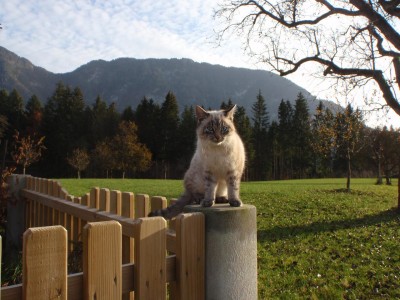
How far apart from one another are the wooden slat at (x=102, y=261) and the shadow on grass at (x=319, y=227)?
22.1ft

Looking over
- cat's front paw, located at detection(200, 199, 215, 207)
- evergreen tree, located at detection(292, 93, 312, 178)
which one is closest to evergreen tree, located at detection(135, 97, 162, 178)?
evergreen tree, located at detection(292, 93, 312, 178)

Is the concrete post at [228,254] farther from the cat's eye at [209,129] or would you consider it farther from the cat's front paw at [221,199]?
the cat's eye at [209,129]

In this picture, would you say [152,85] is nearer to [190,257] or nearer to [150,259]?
[190,257]

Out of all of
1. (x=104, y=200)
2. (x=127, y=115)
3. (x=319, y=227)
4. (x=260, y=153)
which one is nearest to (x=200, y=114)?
(x=104, y=200)

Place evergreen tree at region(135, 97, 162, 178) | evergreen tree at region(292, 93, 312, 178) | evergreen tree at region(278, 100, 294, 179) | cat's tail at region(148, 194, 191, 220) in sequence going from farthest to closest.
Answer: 1. evergreen tree at region(278, 100, 294, 179)
2. evergreen tree at region(292, 93, 312, 178)
3. evergreen tree at region(135, 97, 162, 178)
4. cat's tail at region(148, 194, 191, 220)

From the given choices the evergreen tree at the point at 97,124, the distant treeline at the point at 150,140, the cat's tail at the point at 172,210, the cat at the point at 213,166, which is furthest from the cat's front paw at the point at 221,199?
the evergreen tree at the point at 97,124

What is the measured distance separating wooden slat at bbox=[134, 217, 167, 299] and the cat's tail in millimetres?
785

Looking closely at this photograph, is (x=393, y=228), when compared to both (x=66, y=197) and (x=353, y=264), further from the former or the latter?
(x=66, y=197)

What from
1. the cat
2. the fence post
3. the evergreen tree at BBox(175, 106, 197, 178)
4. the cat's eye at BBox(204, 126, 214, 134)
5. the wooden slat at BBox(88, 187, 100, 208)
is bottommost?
the fence post

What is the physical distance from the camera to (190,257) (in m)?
1.92

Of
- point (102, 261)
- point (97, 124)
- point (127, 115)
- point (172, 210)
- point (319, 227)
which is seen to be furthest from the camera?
point (127, 115)

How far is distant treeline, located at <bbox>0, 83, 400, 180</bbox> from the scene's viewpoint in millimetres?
46062

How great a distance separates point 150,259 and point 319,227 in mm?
8371

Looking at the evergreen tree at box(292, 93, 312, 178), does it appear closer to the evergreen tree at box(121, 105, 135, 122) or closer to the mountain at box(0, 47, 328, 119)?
the evergreen tree at box(121, 105, 135, 122)
